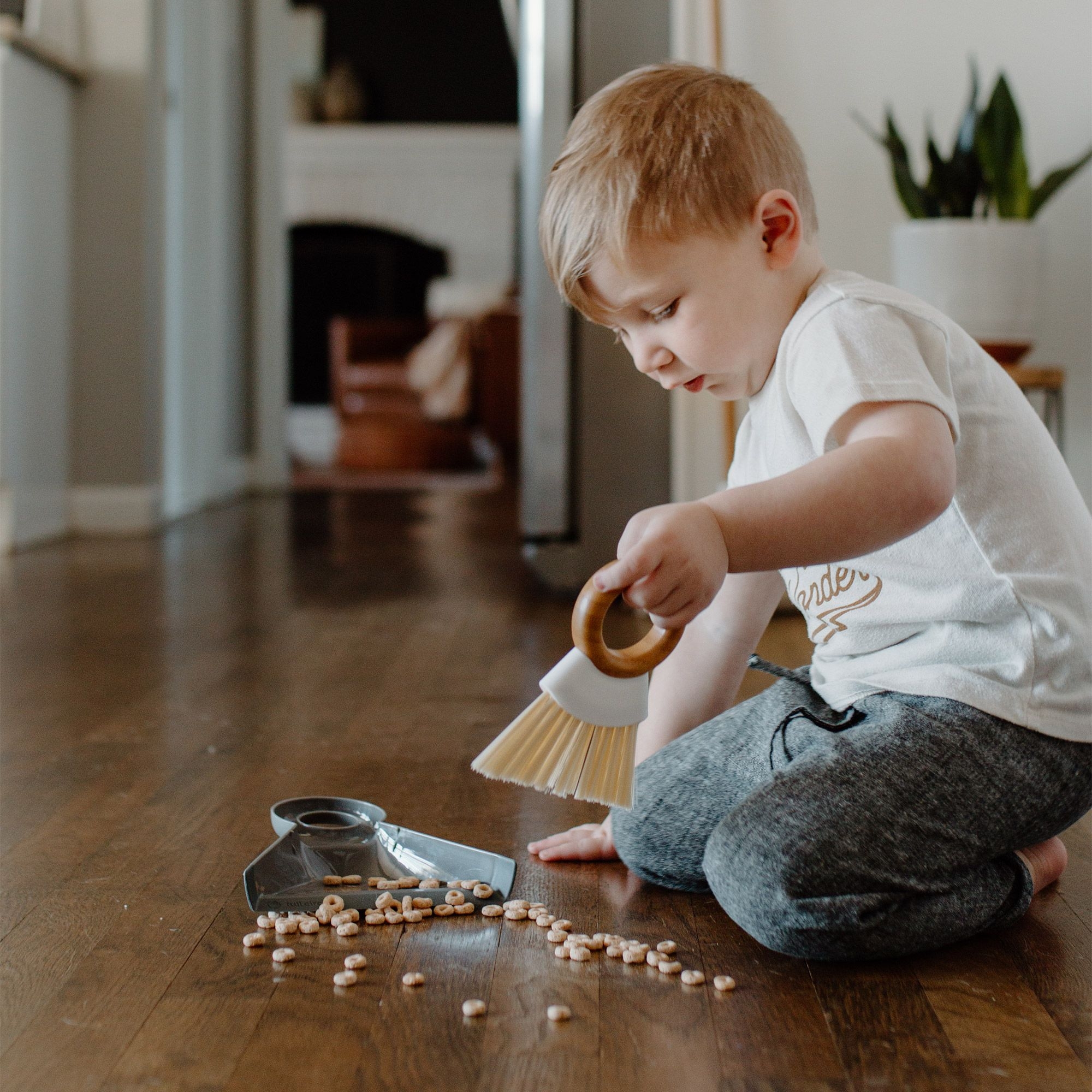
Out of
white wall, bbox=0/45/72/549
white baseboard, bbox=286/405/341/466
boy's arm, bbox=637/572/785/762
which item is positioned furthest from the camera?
white baseboard, bbox=286/405/341/466

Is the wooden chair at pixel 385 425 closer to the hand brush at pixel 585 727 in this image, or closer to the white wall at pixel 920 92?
the white wall at pixel 920 92

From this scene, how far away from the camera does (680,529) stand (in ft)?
2.02

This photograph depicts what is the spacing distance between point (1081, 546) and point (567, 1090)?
1.41 feet

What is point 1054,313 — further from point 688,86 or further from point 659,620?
point 659,620

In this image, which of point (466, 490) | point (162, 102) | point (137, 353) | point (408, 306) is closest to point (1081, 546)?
point (137, 353)

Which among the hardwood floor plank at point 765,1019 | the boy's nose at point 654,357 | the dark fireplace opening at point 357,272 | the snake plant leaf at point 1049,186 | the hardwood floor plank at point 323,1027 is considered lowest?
the hardwood floor plank at point 765,1019

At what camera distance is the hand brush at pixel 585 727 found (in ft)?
2.30

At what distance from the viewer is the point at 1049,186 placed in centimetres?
182

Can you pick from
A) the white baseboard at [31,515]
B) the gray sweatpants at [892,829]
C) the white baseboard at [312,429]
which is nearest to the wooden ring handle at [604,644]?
the gray sweatpants at [892,829]

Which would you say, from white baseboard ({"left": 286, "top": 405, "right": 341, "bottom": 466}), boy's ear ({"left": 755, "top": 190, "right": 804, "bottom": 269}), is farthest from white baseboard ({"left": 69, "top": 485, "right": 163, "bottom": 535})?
white baseboard ({"left": 286, "top": 405, "right": 341, "bottom": 466})

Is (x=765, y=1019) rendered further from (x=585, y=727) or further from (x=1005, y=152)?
(x=1005, y=152)

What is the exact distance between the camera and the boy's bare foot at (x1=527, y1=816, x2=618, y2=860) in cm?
90

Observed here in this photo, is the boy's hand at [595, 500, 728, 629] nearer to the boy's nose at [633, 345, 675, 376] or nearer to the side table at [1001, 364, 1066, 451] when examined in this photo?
the boy's nose at [633, 345, 675, 376]

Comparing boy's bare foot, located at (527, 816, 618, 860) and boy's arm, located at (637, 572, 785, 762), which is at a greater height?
boy's arm, located at (637, 572, 785, 762)
